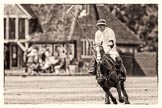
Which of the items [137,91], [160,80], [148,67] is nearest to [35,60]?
[148,67]

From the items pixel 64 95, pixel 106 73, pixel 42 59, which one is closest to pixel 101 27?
pixel 106 73

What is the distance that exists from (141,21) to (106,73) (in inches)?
991

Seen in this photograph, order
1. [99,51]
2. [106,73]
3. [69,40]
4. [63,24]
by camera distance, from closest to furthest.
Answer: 1. [99,51]
2. [106,73]
3. [63,24]
4. [69,40]

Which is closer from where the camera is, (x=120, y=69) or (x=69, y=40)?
(x=120, y=69)

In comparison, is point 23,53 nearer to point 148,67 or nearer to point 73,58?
point 73,58

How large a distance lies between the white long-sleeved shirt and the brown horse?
0.34m

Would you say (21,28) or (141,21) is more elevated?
(141,21)

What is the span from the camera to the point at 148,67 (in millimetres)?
39688

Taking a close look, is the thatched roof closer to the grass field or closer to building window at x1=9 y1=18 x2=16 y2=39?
building window at x1=9 y1=18 x2=16 y2=39

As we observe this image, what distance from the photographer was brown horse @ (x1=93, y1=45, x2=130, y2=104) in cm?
1892

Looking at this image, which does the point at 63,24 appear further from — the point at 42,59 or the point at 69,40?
the point at 42,59

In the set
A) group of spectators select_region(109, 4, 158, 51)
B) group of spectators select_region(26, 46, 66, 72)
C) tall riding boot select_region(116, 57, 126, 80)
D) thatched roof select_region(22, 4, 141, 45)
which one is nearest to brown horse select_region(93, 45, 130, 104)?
tall riding boot select_region(116, 57, 126, 80)

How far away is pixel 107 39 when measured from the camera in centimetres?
1986

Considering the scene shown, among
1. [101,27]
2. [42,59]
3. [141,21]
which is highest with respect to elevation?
[141,21]
